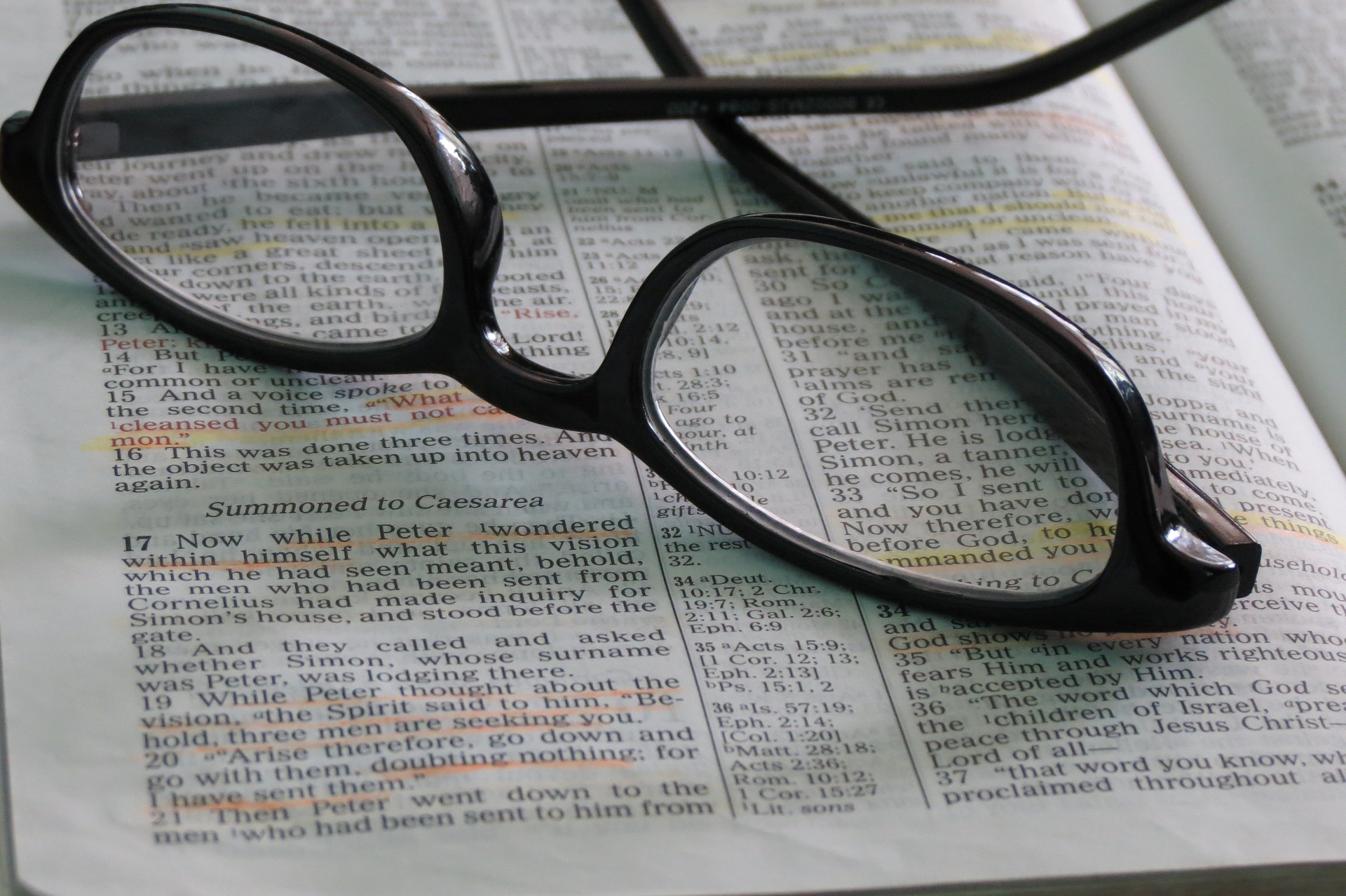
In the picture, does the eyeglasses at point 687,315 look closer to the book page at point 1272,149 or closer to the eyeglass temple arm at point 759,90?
the eyeglass temple arm at point 759,90

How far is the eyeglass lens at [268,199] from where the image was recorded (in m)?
0.49

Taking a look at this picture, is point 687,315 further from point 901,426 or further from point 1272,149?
point 1272,149

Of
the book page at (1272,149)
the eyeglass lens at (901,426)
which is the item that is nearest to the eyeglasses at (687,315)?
the eyeglass lens at (901,426)

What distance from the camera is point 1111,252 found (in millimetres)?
539

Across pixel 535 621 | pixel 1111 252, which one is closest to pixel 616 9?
pixel 1111 252

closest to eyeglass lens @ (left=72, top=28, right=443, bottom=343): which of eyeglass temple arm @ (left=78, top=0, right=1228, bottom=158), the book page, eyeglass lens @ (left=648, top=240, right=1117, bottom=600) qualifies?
eyeglass temple arm @ (left=78, top=0, right=1228, bottom=158)

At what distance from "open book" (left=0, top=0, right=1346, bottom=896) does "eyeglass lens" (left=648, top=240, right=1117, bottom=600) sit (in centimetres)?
1

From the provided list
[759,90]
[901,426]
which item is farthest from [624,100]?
[901,426]

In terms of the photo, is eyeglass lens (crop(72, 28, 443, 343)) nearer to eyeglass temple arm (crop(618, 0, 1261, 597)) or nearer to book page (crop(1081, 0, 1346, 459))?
eyeglass temple arm (crop(618, 0, 1261, 597))

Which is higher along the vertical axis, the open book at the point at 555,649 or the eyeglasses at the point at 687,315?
the eyeglasses at the point at 687,315

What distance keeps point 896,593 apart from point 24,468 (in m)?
0.27

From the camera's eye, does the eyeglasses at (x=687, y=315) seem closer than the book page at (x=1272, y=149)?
Yes

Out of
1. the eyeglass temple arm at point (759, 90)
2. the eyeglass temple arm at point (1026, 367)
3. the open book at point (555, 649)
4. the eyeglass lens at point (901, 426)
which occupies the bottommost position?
the open book at point (555, 649)

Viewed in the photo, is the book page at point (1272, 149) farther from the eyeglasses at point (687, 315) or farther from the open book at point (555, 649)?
the eyeglasses at point (687, 315)
